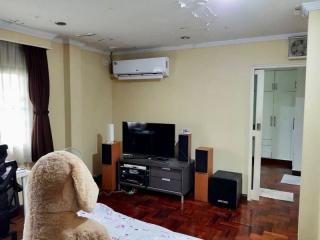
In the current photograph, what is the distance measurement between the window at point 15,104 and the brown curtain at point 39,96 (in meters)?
0.07

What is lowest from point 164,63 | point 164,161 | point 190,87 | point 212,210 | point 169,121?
point 212,210

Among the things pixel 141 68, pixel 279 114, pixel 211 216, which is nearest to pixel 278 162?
pixel 279 114

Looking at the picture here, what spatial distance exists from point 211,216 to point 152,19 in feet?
8.11

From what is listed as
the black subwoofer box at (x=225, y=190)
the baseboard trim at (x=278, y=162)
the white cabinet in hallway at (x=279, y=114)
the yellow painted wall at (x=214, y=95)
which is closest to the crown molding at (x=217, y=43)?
the yellow painted wall at (x=214, y=95)

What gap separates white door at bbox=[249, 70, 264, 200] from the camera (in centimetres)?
366

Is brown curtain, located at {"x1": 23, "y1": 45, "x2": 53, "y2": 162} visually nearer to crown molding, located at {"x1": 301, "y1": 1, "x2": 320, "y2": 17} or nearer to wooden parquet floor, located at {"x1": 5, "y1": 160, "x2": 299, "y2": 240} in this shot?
wooden parquet floor, located at {"x1": 5, "y1": 160, "x2": 299, "y2": 240}

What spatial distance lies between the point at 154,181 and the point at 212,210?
3.05ft

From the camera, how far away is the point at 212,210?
344cm

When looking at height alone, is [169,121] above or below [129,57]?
below

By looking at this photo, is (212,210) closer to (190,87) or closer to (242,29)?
(190,87)

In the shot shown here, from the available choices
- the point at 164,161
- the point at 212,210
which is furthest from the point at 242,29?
the point at 212,210

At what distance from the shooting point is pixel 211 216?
3.26 m

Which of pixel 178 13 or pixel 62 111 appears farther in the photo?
pixel 62 111

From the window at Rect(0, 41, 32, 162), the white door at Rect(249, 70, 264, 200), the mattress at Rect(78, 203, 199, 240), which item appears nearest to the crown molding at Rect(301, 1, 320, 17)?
the white door at Rect(249, 70, 264, 200)
